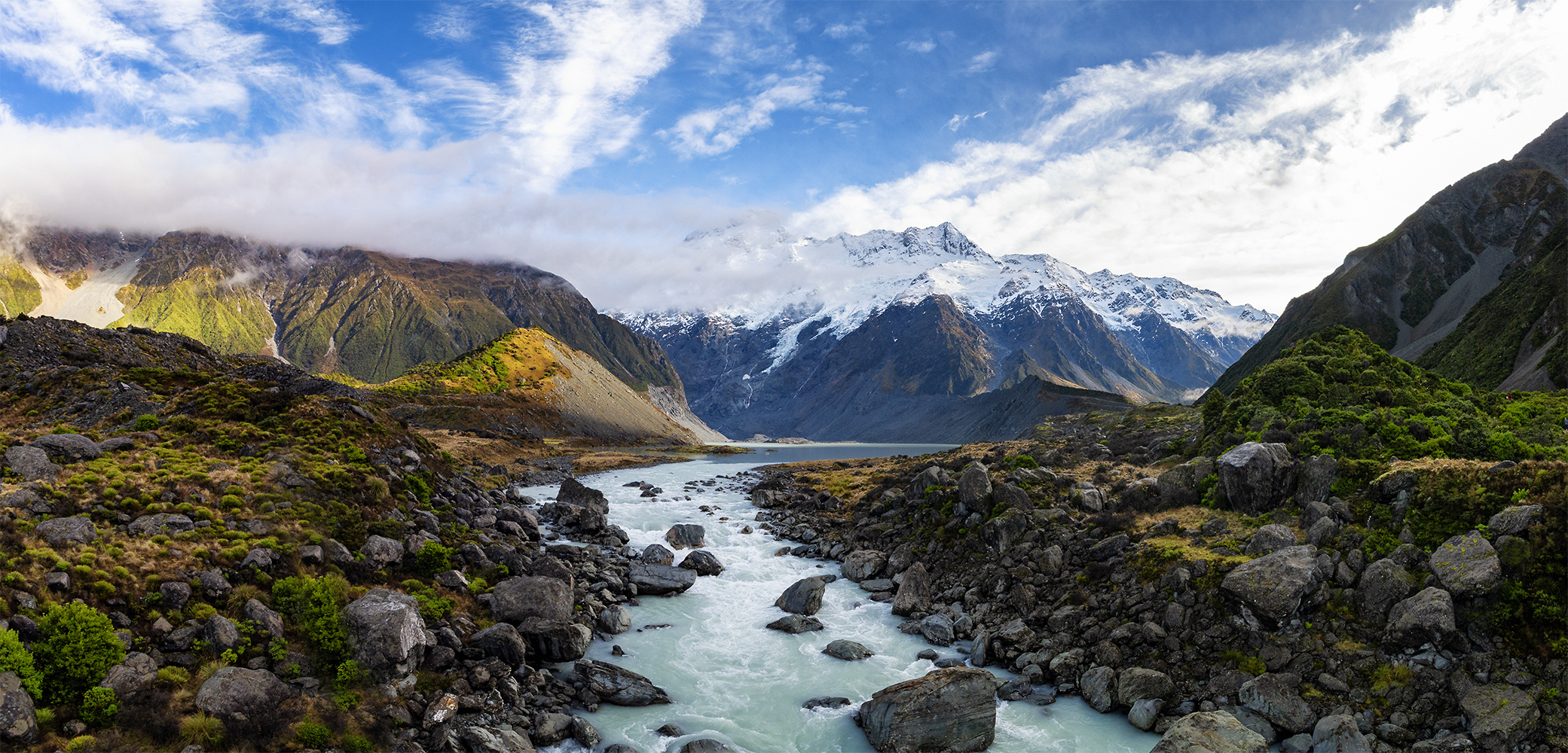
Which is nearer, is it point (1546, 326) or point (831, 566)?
point (831, 566)

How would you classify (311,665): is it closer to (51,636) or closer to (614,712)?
(51,636)

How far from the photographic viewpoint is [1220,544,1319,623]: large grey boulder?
83.3 ft

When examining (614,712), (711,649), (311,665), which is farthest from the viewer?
(711,649)

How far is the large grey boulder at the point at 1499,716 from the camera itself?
19.6m

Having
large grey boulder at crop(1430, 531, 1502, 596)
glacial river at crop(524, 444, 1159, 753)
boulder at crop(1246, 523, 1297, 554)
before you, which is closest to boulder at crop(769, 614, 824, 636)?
glacial river at crop(524, 444, 1159, 753)

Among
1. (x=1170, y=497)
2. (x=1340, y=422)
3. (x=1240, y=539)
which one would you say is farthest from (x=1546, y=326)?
(x=1240, y=539)

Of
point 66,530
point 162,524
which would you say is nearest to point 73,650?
point 66,530

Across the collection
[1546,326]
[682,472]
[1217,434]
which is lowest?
[682,472]

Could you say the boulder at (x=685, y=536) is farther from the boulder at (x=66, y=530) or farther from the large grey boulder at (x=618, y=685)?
the boulder at (x=66, y=530)

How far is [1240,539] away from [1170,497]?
7.47m

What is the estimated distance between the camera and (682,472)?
388ft

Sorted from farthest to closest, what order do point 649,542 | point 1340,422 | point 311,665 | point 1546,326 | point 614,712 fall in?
1. point 1546,326
2. point 649,542
3. point 1340,422
4. point 614,712
5. point 311,665

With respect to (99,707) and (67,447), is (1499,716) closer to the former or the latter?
(99,707)

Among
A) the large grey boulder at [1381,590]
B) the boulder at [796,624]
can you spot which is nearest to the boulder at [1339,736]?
the large grey boulder at [1381,590]
